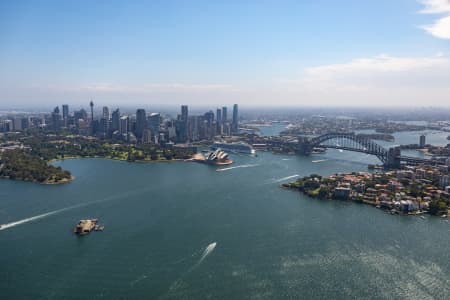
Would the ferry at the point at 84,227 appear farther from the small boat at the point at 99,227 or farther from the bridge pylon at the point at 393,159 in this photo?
the bridge pylon at the point at 393,159

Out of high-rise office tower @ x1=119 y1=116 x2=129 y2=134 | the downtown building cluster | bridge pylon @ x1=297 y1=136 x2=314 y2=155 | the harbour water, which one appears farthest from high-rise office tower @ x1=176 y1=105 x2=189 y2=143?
the harbour water

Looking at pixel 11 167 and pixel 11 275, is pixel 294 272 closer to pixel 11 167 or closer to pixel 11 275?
pixel 11 275

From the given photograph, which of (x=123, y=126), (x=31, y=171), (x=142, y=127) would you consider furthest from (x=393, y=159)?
(x=123, y=126)

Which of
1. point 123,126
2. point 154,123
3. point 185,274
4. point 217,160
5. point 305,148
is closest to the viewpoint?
point 185,274

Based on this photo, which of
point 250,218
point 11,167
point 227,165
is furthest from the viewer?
point 227,165

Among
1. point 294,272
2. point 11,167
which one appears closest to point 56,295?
point 294,272

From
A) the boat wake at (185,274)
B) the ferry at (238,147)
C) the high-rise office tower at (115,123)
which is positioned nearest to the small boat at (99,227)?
the boat wake at (185,274)

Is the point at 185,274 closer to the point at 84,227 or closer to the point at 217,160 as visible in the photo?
the point at 84,227
